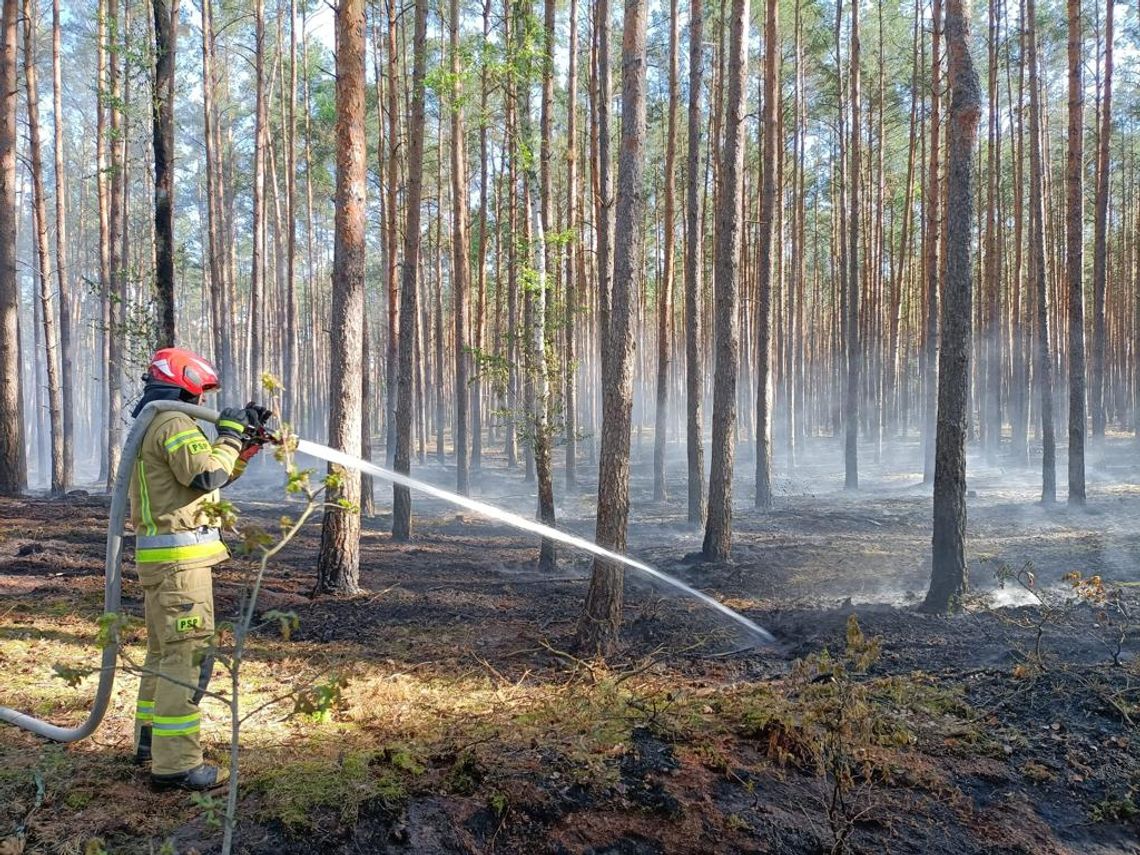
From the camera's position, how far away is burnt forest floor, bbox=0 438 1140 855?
3355mm

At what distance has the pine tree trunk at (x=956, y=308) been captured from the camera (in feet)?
23.4

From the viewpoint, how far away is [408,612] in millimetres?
7648

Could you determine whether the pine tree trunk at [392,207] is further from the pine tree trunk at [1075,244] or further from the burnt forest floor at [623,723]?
the pine tree trunk at [1075,244]

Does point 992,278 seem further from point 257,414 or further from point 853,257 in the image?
point 257,414

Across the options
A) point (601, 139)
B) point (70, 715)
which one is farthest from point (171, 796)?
point (601, 139)

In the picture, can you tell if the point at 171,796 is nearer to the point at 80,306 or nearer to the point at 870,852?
the point at 870,852

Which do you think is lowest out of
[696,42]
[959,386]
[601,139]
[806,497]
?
[806,497]

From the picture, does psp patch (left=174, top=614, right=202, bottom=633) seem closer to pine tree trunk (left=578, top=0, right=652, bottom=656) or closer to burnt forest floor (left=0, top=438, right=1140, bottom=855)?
burnt forest floor (left=0, top=438, right=1140, bottom=855)

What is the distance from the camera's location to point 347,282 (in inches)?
315

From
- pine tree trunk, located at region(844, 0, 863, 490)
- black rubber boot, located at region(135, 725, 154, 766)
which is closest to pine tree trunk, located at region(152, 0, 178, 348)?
black rubber boot, located at region(135, 725, 154, 766)

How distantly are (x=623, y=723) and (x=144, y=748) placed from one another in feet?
8.65

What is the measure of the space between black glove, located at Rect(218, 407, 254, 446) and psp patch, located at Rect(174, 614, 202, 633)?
870mm

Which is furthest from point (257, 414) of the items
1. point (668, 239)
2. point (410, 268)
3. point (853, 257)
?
point (853, 257)

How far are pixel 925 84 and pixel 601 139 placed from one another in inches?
497
